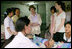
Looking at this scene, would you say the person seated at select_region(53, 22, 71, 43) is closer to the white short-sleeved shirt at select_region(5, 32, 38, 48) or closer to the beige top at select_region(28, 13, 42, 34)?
the beige top at select_region(28, 13, 42, 34)

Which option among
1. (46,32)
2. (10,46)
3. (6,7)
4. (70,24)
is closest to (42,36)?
(46,32)

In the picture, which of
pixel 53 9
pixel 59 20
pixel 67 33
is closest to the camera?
pixel 67 33

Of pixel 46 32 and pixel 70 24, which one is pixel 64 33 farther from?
pixel 46 32

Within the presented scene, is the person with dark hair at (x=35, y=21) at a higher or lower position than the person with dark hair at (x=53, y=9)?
lower

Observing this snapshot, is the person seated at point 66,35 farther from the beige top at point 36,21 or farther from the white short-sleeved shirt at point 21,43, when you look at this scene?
the white short-sleeved shirt at point 21,43

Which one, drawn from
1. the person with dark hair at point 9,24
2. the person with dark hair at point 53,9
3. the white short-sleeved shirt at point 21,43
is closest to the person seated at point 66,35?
the person with dark hair at point 53,9

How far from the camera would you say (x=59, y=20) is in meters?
2.26

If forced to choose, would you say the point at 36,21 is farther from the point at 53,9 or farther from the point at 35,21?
the point at 53,9

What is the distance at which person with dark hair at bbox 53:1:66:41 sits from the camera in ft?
7.29

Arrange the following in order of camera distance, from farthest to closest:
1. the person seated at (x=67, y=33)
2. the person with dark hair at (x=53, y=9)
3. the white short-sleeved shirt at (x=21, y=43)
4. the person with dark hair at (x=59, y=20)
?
the person with dark hair at (x=53, y=9) → the person with dark hair at (x=59, y=20) → the person seated at (x=67, y=33) → the white short-sleeved shirt at (x=21, y=43)

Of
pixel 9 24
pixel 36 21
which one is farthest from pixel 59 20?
pixel 9 24

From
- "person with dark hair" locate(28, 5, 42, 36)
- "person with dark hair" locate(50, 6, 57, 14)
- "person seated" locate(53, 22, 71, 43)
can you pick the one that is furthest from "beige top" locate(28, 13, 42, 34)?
"person seated" locate(53, 22, 71, 43)

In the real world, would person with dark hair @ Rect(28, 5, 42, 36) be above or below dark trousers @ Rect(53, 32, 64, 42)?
above

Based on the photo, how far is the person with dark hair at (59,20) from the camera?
2.22 metres
